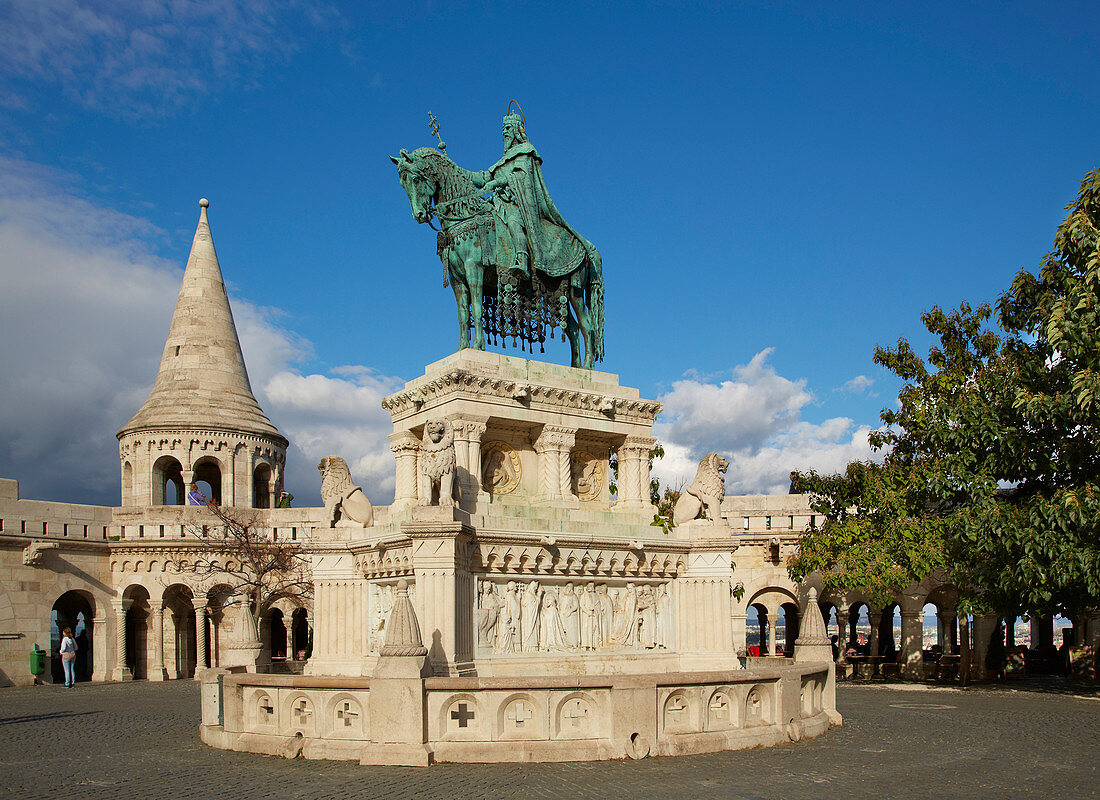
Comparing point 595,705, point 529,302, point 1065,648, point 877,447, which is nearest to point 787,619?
point 1065,648

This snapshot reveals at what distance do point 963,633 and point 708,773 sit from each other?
1780 cm

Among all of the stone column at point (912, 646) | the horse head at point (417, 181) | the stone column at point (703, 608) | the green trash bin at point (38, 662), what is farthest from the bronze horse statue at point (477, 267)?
the green trash bin at point (38, 662)

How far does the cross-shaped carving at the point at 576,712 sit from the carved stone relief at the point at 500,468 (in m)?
5.27

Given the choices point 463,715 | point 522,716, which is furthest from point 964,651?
point 463,715

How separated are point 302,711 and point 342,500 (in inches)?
187

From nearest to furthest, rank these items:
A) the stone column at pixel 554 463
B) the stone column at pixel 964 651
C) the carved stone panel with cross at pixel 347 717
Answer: the carved stone panel with cross at pixel 347 717
the stone column at pixel 554 463
the stone column at pixel 964 651

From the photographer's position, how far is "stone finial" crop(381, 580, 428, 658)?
36.6 feet

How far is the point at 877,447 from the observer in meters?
27.6

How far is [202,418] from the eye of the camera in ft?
128

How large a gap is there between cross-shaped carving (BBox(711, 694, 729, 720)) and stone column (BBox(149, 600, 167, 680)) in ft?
94.1

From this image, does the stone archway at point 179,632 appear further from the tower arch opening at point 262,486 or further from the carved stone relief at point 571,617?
the carved stone relief at point 571,617

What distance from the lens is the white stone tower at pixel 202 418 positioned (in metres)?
38.9

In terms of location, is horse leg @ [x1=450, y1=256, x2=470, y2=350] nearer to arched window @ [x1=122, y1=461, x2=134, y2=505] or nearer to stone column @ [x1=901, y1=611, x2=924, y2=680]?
stone column @ [x1=901, y1=611, x2=924, y2=680]

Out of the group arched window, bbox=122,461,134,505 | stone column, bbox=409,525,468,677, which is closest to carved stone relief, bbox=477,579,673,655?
stone column, bbox=409,525,468,677
